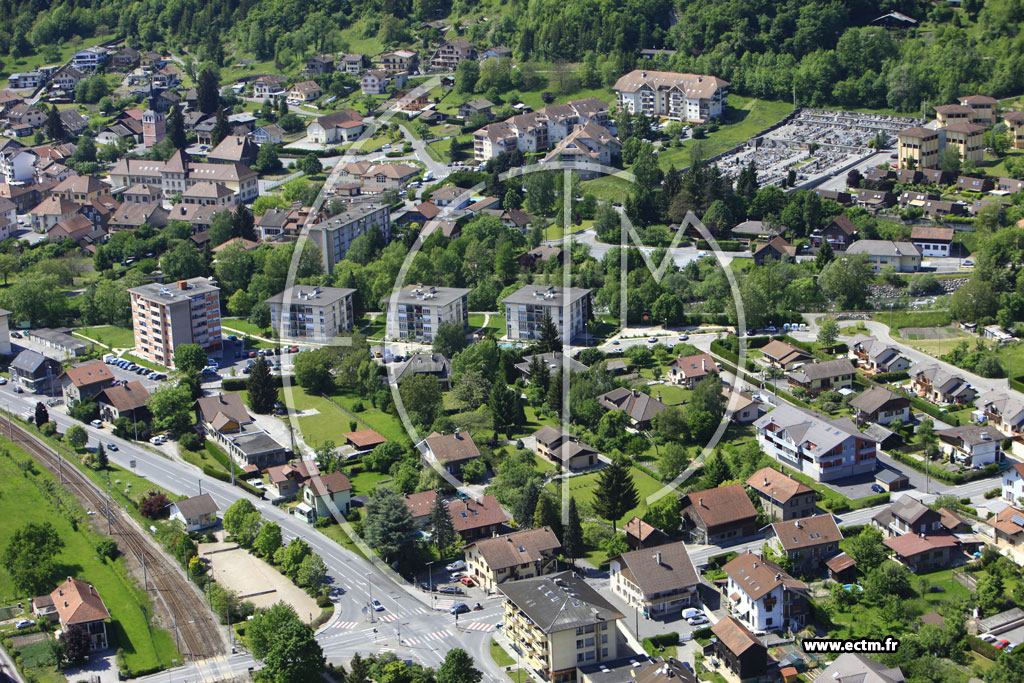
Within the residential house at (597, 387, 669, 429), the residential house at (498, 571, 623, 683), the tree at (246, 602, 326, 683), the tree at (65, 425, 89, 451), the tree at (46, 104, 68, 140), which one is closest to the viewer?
the tree at (246, 602, 326, 683)

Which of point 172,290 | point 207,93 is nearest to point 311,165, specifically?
point 207,93

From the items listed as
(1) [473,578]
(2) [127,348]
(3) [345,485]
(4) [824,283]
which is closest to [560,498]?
(1) [473,578]

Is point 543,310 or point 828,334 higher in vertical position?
point 543,310

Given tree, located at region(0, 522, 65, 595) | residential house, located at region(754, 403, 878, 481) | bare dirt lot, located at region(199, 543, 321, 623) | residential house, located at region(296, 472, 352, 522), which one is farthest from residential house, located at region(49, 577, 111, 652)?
residential house, located at region(754, 403, 878, 481)

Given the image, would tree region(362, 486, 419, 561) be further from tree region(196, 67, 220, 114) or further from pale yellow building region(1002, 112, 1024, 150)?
tree region(196, 67, 220, 114)

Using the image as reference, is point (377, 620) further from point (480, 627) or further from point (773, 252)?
point (773, 252)

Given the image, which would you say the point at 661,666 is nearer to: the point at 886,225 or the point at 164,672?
the point at 164,672
